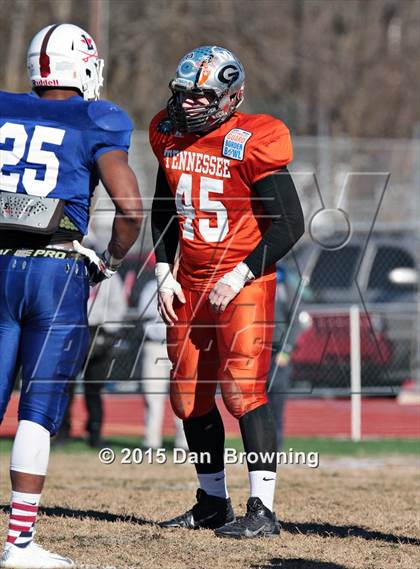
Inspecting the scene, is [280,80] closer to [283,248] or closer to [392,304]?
[392,304]

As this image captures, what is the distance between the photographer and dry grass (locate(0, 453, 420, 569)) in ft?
15.9

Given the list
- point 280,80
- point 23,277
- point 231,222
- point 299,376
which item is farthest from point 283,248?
point 280,80

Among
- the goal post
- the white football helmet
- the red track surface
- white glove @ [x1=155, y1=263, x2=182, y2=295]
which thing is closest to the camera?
the white football helmet

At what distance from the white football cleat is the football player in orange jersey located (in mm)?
1065

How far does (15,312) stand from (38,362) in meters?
0.22

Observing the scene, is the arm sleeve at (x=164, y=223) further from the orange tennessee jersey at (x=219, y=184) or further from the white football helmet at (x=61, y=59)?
the white football helmet at (x=61, y=59)

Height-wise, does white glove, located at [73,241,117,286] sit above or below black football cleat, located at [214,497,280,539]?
above

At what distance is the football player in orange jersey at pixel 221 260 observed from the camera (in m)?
5.28

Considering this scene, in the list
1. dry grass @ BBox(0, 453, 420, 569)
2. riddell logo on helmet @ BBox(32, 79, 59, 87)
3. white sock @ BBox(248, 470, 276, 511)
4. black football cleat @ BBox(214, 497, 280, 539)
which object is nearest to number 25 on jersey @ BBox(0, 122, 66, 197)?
riddell logo on helmet @ BBox(32, 79, 59, 87)

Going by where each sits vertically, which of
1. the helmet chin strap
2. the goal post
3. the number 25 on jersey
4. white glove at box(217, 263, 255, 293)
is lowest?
the goal post

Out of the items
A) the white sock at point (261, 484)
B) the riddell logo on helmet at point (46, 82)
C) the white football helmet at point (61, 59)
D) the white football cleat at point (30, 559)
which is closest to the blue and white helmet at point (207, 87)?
the white football helmet at point (61, 59)

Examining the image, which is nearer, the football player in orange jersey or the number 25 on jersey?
the number 25 on jersey

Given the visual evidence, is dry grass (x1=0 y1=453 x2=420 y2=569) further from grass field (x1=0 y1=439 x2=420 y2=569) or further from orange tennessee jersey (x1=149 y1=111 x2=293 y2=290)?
orange tennessee jersey (x1=149 y1=111 x2=293 y2=290)

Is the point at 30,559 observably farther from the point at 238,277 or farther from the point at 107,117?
the point at 107,117
